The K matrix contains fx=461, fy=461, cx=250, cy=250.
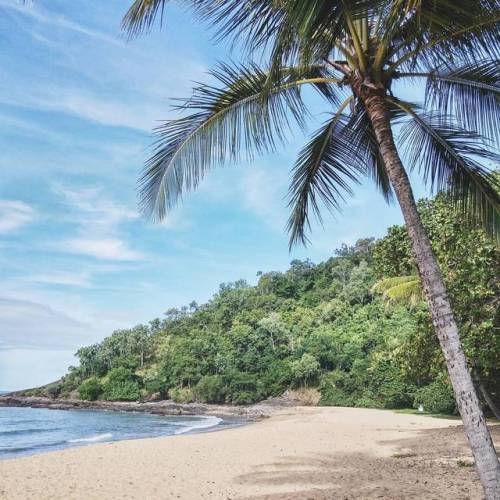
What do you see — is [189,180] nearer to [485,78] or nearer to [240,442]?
[485,78]

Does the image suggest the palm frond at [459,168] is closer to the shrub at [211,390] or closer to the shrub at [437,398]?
the shrub at [437,398]

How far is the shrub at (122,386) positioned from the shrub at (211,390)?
13.0 meters

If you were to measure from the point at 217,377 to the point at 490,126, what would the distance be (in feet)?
177

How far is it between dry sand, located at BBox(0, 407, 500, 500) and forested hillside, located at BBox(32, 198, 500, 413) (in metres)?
3.09

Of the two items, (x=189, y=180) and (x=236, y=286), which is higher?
(x=236, y=286)

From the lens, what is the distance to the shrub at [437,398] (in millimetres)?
25203

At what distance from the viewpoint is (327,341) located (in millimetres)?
50844

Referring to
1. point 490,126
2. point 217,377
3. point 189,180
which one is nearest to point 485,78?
Answer: point 490,126

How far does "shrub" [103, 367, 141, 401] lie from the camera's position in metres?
65.2

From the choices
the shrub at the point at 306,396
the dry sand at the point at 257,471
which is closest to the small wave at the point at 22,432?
the dry sand at the point at 257,471

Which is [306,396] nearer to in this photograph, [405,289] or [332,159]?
[405,289]

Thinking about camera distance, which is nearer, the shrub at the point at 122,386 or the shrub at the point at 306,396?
the shrub at the point at 306,396

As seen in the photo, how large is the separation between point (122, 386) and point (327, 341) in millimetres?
32431

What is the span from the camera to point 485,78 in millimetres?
5059
